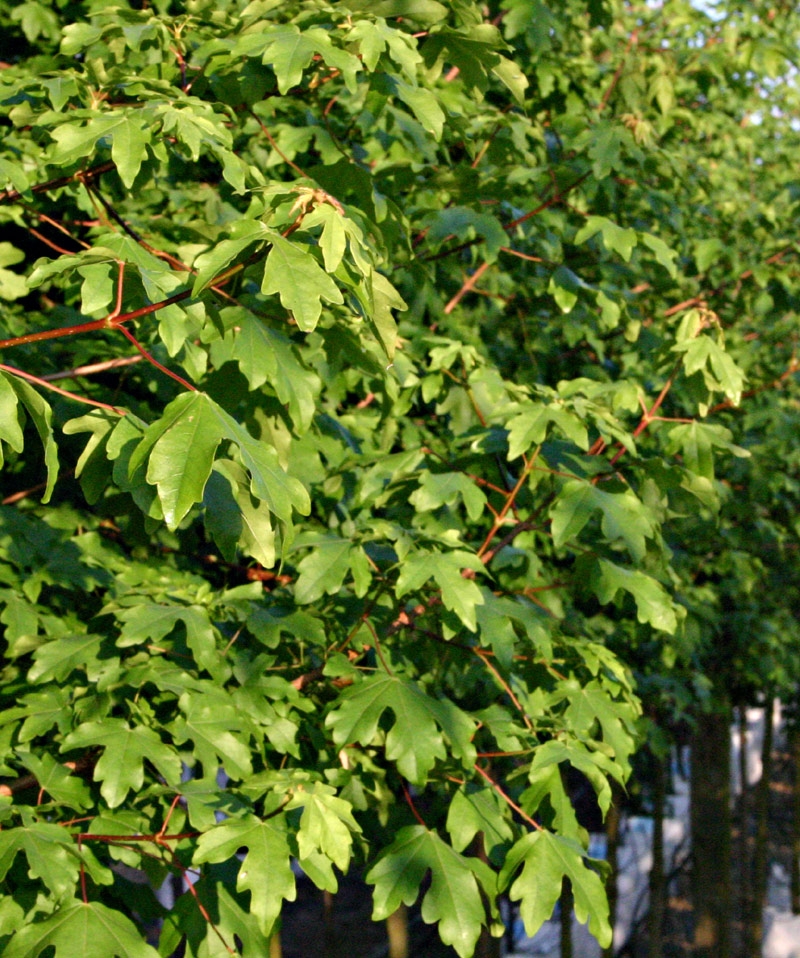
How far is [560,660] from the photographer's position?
2.81 m

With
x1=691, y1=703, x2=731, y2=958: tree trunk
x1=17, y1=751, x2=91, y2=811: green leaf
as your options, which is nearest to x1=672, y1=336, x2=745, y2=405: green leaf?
x1=17, y1=751, x2=91, y2=811: green leaf

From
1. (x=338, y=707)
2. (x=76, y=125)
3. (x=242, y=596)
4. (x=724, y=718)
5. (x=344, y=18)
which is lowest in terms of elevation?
(x=724, y=718)

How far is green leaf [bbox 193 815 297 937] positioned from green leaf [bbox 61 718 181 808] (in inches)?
9.4

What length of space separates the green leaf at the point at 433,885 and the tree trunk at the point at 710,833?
4981mm

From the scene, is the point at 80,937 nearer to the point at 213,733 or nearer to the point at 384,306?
the point at 213,733

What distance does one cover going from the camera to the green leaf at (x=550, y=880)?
7.10 feet

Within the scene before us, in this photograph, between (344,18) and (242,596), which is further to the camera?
(242,596)

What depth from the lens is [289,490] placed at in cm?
178

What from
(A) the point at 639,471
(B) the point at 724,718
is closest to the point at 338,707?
→ (A) the point at 639,471

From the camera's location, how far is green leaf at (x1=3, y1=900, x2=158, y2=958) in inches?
77.1

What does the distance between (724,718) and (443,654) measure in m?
4.65

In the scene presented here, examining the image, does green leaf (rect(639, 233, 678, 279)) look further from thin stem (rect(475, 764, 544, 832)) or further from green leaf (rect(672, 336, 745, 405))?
thin stem (rect(475, 764, 544, 832))

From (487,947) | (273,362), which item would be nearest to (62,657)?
(273,362)

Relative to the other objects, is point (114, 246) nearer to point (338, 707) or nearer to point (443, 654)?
point (338, 707)
